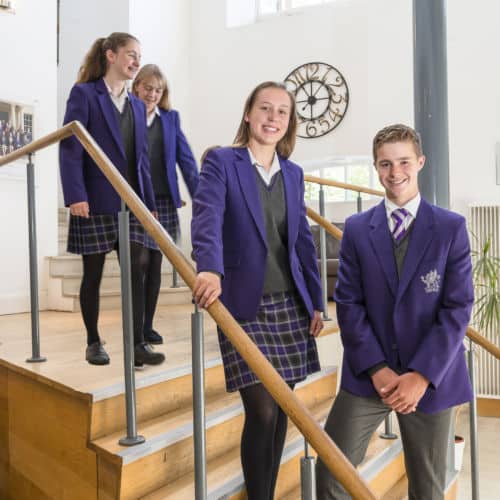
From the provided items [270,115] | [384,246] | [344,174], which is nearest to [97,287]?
[270,115]

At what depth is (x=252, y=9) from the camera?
22.2 ft

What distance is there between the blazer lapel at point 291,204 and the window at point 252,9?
5.48 metres

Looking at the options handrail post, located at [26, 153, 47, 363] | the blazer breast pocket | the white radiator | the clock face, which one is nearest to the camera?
the blazer breast pocket

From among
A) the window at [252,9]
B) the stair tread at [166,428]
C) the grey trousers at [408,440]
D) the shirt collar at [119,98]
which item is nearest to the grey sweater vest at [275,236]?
the grey trousers at [408,440]

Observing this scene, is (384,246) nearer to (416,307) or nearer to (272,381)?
(416,307)

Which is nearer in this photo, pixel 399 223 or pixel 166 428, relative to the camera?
pixel 399 223

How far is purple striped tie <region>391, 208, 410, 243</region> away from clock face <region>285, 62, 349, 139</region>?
186 inches

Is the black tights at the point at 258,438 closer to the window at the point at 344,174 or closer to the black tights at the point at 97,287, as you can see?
the black tights at the point at 97,287

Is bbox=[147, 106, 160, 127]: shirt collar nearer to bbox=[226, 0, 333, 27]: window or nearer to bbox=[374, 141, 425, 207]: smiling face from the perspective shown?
bbox=[374, 141, 425, 207]: smiling face

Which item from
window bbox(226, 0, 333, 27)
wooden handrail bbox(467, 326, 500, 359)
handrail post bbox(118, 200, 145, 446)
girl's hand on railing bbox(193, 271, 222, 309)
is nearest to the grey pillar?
wooden handrail bbox(467, 326, 500, 359)

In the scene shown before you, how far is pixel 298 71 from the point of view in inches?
246

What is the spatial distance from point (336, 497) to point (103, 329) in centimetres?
197

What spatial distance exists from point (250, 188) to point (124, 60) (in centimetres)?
84

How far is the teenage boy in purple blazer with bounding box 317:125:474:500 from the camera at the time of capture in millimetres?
1421
